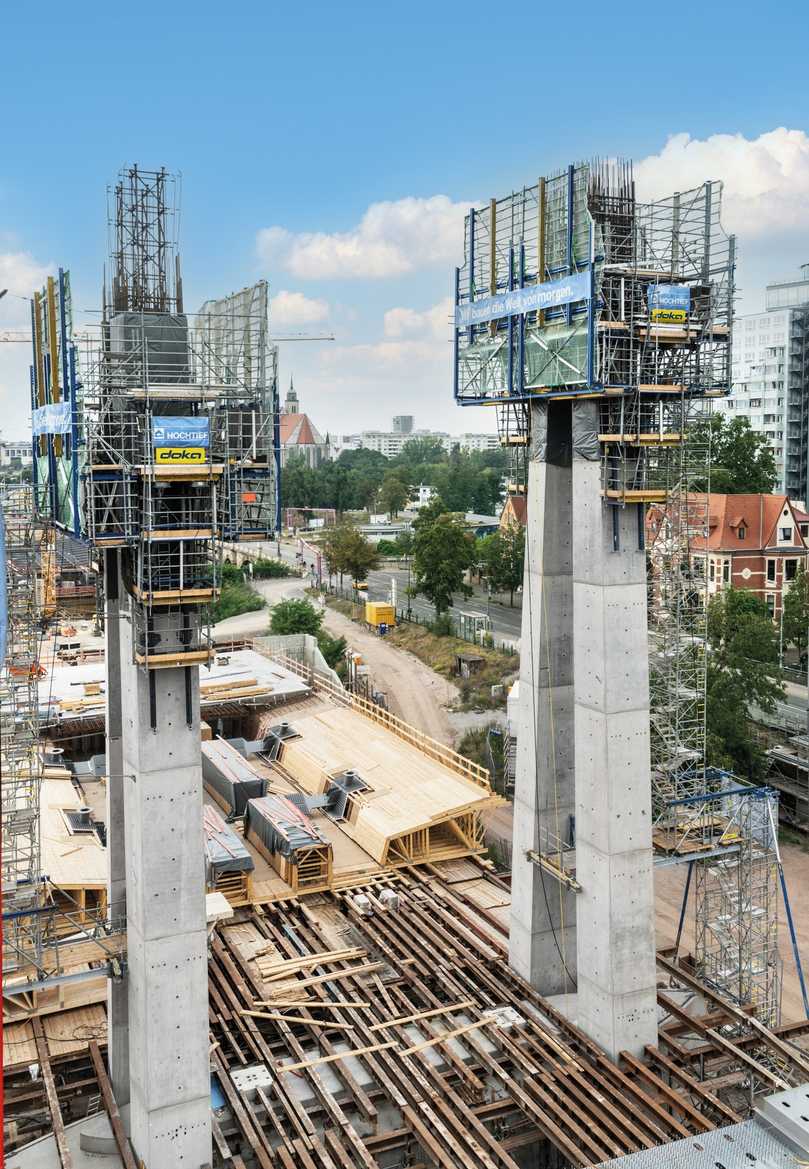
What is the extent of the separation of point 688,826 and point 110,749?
14.4 meters

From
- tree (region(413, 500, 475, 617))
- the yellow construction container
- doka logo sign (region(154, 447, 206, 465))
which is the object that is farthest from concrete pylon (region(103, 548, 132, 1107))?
the yellow construction container

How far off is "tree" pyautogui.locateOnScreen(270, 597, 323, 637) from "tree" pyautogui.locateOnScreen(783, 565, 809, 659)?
28.3 meters

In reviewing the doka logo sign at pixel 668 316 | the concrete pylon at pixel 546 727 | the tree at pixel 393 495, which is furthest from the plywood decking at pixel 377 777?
the tree at pixel 393 495

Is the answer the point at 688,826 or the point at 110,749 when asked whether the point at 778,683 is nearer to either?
the point at 688,826

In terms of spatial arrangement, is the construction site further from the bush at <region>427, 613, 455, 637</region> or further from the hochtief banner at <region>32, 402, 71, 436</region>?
the bush at <region>427, 613, 455, 637</region>

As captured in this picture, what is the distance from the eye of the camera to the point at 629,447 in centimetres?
2322

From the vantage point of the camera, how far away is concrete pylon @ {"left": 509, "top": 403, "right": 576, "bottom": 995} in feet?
84.5

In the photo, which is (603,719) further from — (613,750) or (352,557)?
(352,557)

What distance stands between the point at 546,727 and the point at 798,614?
40.8 meters

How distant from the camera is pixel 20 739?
21828 mm

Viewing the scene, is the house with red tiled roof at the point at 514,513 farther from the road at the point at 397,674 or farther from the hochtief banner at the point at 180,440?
the hochtief banner at the point at 180,440

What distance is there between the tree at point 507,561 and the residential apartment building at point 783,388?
1343 inches

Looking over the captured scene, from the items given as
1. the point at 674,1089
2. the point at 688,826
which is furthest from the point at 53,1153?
the point at 688,826

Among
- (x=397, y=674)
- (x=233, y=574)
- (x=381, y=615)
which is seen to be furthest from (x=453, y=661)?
(x=233, y=574)
